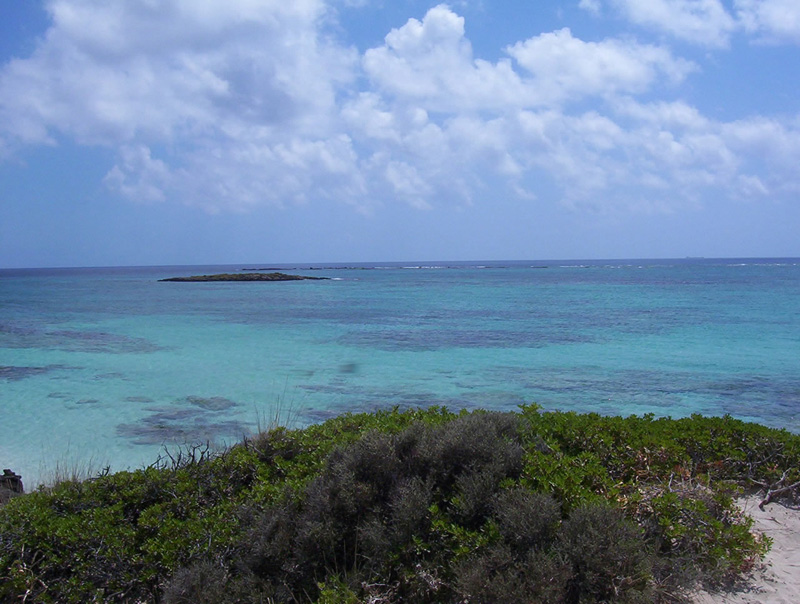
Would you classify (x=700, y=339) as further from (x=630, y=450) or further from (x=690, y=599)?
(x=690, y=599)

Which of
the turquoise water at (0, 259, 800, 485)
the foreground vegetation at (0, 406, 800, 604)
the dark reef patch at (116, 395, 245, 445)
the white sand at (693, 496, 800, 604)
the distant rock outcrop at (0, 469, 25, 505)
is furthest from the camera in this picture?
the turquoise water at (0, 259, 800, 485)

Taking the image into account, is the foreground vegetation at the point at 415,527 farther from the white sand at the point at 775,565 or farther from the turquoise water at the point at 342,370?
the turquoise water at the point at 342,370

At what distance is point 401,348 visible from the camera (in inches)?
837

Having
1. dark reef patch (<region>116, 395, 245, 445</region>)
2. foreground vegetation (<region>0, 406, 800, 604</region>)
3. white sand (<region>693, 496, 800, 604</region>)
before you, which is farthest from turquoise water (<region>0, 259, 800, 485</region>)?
white sand (<region>693, 496, 800, 604</region>)

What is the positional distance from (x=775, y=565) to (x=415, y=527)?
257 cm

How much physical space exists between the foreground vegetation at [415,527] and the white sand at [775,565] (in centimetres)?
13

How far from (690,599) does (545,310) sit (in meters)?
33.9

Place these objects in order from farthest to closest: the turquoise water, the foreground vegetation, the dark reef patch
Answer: the turquoise water, the dark reef patch, the foreground vegetation

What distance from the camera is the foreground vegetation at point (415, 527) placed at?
340cm

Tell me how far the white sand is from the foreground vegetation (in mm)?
126

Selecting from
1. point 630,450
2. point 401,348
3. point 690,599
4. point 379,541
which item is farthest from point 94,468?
point 401,348

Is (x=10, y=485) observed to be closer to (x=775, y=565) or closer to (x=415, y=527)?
(x=415, y=527)

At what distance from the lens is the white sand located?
11.9 ft

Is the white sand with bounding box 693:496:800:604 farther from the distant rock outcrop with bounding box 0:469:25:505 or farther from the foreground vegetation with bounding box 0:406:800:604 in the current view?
the distant rock outcrop with bounding box 0:469:25:505
